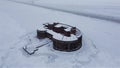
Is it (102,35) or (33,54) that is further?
(102,35)

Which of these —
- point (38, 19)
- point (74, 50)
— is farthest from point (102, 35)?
point (38, 19)

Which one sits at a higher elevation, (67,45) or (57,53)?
(67,45)

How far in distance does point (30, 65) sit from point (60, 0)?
19921mm

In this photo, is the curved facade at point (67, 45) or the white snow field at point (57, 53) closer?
the white snow field at point (57, 53)

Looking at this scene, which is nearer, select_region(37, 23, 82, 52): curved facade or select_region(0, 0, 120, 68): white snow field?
select_region(0, 0, 120, 68): white snow field

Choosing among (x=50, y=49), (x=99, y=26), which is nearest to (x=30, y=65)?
(x=50, y=49)

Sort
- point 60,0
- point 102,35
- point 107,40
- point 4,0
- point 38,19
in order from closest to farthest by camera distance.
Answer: point 107,40 < point 102,35 < point 38,19 < point 60,0 < point 4,0

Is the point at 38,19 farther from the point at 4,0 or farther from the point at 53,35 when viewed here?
the point at 4,0

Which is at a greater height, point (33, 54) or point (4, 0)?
point (33, 54)

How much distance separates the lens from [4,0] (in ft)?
94.1

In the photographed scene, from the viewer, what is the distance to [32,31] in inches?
487

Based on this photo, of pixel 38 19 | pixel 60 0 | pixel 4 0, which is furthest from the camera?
pixel 4 0

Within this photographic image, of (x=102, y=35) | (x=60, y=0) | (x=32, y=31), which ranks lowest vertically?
(x=60, y=0)

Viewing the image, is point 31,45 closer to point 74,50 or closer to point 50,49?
point 50,49
